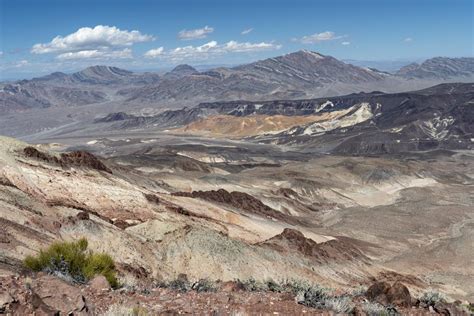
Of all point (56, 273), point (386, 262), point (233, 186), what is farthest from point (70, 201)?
point (233, 186)

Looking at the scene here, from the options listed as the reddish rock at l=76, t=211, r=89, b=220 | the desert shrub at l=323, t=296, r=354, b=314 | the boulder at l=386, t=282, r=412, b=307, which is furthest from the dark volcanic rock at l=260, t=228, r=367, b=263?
the desert shrub at l=323, t=296, r=354, b=314

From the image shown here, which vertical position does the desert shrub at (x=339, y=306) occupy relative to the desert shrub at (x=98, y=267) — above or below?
below

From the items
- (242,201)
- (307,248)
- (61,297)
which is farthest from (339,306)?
(242,201)

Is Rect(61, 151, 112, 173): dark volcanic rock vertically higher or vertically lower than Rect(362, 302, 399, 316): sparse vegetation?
higher

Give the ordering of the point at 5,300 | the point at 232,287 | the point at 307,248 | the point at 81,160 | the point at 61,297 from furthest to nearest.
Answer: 1. the point at 81,160
2. the point at 307,248
3. the point at 232,287
4. the point at 61,297
5. the point at 5,300

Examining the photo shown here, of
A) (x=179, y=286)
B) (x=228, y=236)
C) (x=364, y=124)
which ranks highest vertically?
(x=179, y=286)

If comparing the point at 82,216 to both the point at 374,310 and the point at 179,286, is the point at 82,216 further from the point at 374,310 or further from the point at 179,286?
the point at 374,310

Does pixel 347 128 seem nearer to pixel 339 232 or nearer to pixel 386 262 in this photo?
pixel 339 232

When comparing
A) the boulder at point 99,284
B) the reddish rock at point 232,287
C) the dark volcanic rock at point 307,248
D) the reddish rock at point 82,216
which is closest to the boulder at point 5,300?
→ the boulder at point 99,284

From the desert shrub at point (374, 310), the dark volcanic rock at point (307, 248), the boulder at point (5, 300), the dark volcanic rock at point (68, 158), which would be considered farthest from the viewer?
the dark volcanic rock at point (68, 158)

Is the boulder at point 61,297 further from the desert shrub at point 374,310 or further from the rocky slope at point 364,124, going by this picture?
the rocky slope at point 364,124

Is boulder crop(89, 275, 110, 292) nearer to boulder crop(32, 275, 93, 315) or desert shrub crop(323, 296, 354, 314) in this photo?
boulder crop(32, 275, 93, 315)
